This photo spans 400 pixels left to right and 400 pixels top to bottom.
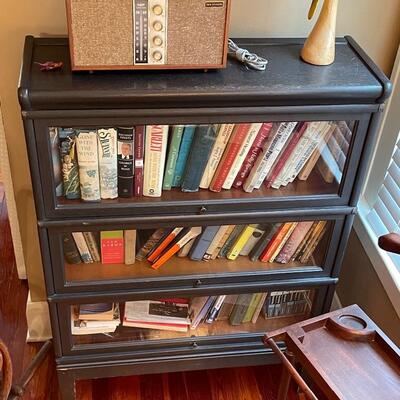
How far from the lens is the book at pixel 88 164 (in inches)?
57.6

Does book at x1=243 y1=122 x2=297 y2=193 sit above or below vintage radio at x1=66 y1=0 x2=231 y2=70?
below

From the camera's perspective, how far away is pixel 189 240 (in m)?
1.71

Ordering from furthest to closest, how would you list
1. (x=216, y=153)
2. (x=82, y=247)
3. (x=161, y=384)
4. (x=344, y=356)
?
1. (x=161, y=384)
2. (x=82, y=247)
3. (x=216, y=153)
4. (x=344, y=356)

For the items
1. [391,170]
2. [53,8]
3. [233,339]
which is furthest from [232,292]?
[53,8]

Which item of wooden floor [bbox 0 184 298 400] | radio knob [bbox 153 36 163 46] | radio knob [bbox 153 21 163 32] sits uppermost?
radio knob [bbox 153 21 163 32]

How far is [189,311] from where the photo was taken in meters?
1.87

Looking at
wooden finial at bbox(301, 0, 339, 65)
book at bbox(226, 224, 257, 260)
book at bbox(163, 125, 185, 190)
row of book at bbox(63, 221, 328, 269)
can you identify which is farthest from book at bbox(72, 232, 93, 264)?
wooden finial at bbox(301, 0, 339, 65)

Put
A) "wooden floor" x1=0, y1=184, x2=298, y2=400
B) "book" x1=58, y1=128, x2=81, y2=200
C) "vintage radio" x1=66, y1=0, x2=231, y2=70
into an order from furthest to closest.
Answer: "wooden floor" x1=0, y1=184, x2=298, y2=400 → "book" x1=58, y1=128, x2=81, y2=200 → "vintage radio" x1=66, y1=0, x2=231, y2=70

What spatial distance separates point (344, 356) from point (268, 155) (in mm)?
497

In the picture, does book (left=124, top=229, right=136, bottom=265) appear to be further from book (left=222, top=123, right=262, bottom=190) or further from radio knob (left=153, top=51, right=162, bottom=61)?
radio knob (left=153, top=51, right=162, bottom=61)

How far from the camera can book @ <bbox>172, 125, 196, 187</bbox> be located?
59.2 inches

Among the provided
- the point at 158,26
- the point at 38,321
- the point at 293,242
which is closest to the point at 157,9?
the point at 158,26

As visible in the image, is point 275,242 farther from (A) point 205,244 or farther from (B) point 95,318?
(B) point 95,318

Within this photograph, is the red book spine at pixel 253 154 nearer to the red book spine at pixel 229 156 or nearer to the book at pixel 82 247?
the red book spine at pixel 229 156
